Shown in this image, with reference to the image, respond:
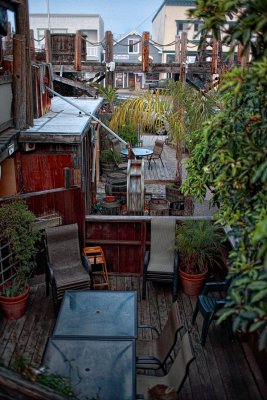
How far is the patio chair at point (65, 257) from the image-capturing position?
6.70m

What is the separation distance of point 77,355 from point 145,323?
205 centimetres

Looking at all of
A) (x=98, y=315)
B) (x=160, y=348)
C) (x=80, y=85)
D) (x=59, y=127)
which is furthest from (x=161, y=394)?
(x=80, y=85)

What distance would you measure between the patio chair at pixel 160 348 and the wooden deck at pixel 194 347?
0.20m

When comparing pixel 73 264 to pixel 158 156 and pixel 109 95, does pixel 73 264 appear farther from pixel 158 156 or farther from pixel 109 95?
pixel 109 95

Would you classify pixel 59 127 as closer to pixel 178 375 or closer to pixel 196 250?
pixel 196 250

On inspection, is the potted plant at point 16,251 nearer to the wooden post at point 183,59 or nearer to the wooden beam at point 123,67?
the wooden post at point 183,59

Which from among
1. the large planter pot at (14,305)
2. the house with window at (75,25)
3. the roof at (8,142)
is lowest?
the large planter pot at (14,305)

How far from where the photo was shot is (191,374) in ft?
17.0

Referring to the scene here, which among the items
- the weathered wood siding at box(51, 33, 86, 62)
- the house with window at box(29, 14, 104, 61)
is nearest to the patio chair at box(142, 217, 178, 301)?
the weathered wood siding at box(51, 33, 86, 62)

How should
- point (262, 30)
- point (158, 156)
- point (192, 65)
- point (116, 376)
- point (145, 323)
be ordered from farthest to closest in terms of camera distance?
point (192, 65), point (158, 156), point (145, 323), point (116, 376), point (262, 30)

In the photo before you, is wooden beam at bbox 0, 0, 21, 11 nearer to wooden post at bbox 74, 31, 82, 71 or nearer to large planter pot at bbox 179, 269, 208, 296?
large planter pot at bbox 179, 269, 208, 296

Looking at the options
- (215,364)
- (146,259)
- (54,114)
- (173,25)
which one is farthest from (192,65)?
(173,25)

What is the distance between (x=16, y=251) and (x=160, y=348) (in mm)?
2806

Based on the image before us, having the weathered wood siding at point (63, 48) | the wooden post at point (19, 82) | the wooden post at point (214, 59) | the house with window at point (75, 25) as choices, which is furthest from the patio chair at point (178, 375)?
the house with window at point (75, 25)
